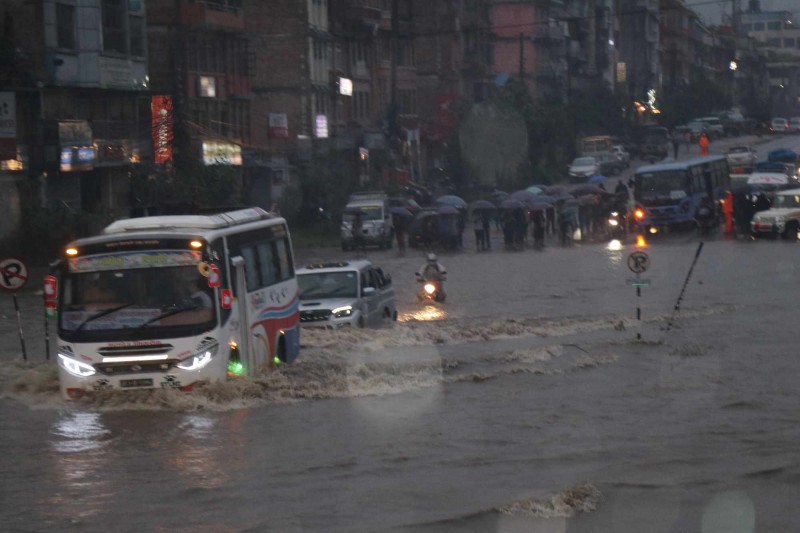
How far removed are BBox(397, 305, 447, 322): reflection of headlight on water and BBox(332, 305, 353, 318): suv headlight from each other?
5.63 metres

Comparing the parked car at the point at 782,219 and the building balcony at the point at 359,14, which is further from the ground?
the building balcony at the point at 359,14

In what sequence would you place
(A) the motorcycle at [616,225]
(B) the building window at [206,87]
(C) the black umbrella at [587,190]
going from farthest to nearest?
(B) the building window at [206,87] < (C) the black umbrella at [587,190] < (A) the motorcycle at [616,225]

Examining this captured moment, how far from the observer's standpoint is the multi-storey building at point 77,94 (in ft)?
144

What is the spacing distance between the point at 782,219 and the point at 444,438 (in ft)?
114

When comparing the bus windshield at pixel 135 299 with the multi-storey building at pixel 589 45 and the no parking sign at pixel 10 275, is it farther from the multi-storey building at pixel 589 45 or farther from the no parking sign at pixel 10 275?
the multi-storey building at pixel 589 45

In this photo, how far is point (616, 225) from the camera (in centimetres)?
5444

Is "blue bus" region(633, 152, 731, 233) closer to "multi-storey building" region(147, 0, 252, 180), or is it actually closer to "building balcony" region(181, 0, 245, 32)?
"multi-storey building" region(147, 0, 252, 180)

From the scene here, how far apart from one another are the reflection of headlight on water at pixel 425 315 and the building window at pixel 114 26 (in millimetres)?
20618

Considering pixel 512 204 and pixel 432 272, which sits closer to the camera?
pixel 432 272

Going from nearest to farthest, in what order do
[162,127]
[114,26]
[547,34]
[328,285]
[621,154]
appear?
[328,285], [114,26], [162,127], [621,154], [547,34]

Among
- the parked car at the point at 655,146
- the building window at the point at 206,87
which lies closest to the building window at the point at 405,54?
the parked car at the point at 655,146

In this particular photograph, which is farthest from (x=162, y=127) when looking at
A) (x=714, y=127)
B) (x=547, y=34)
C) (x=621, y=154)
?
(x=714, y=127)

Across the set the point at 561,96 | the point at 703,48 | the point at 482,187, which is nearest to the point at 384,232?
the point at 482,187

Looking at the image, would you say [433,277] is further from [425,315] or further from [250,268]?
[250,268]
